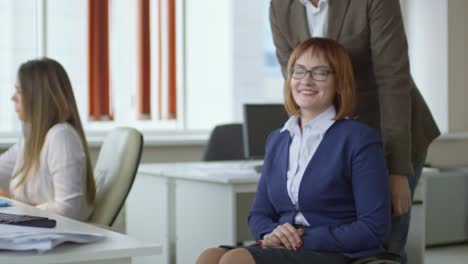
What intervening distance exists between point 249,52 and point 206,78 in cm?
39

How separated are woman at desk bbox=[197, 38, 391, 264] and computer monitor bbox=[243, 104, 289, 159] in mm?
1912

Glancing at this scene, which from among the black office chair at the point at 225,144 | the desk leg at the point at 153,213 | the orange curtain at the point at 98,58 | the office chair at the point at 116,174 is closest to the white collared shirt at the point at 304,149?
the office chair at the point at 116,174

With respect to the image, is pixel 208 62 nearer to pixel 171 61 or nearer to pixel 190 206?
pixel 171 61

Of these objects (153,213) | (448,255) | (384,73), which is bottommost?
(448,255)

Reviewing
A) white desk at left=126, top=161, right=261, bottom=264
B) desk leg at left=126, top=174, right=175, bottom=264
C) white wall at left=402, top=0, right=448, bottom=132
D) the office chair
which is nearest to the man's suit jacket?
the office chair

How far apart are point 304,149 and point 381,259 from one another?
0.38 m

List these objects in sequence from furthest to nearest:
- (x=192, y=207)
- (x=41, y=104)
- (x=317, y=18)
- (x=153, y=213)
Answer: (x=153, y=213) → (x=192, y=207) → (x=41, y=104) → (x=317, y=18)

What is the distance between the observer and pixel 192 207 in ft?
12.1

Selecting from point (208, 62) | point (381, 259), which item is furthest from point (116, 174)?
point (208, 62)

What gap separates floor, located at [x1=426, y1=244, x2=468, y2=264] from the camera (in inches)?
202

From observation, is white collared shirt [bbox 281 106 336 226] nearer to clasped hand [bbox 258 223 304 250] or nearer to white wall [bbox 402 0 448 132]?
clasped hand [bbox 258 223 304 250]

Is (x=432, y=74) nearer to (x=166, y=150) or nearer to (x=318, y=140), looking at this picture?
(x=166, y=150)

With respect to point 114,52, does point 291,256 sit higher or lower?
lower

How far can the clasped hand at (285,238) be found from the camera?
6.77 feet
